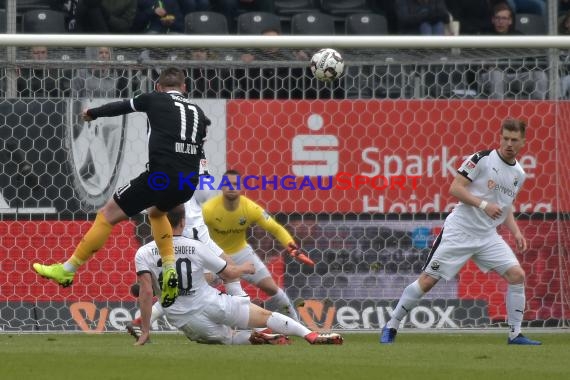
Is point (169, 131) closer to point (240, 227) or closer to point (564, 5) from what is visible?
point (240, 227)

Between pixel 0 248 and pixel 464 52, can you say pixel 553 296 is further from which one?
pixel 0 248

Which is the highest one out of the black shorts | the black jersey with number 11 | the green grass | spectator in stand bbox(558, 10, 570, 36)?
spectator in stand bbox(558, 10, 570, 36)

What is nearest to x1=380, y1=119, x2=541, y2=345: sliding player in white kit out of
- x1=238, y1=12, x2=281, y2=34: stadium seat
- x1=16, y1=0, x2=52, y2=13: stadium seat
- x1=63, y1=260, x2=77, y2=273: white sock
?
x1=63, y1=260, x2=77, y2=273: white sock

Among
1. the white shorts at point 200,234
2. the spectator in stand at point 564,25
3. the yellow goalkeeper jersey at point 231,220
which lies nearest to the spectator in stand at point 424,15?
the spectator in stand at point 564,25

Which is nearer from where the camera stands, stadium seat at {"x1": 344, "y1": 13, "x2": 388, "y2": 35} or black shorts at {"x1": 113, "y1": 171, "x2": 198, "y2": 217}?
black shorts at {"x1": 113, "y1": 171, "x2": 198, "y2": 217}

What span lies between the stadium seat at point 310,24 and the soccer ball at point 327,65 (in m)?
4.56

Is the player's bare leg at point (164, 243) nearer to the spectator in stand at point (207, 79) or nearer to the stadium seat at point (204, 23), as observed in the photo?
the spectator in stand at point (207, 79)

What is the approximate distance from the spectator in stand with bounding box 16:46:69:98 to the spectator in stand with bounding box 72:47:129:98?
152mm

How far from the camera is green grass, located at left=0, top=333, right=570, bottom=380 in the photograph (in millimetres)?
7277

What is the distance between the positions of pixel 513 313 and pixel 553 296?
7.56ft

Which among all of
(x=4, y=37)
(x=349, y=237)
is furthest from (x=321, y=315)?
(x=4, y=37)

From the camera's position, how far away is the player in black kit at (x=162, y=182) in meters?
9.33

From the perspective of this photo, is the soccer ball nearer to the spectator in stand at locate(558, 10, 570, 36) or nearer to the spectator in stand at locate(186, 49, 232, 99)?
the spectator in stand at locate(186, 49, 232, 99)

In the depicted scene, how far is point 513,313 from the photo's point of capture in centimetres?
1044
